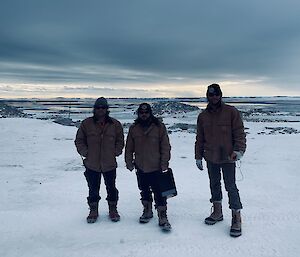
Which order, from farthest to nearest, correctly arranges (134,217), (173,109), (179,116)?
(173,109), (179,116), (134,217)

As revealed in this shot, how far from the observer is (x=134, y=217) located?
21.3 feet

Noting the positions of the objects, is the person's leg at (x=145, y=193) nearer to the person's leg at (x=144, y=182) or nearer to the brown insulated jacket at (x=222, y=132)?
the person's leg at (x=144, y=182)

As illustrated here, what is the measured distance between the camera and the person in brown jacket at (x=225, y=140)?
5645 millimetres

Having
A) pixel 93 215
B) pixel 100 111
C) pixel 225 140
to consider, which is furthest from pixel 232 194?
pixel 100 111

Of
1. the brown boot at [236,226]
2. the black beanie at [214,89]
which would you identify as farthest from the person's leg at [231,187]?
the black beanie at [214,89]

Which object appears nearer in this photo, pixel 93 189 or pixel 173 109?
pixel 93 189

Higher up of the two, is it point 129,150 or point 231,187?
point 129,150

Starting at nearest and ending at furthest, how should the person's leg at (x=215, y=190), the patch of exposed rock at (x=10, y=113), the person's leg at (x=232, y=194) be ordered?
the person's leg at (x=232, y=194) → the person's leg at (x=215, y=190) → the patch of exposed rock at (x=10, y=113)

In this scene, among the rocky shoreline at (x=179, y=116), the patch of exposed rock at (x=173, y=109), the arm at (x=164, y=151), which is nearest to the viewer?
the arm at (x=164, y=151)

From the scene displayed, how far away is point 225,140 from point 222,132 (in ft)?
0.43

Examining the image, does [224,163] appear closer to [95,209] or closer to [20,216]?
[95,209]

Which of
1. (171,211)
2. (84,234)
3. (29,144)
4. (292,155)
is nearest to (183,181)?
(171,211)

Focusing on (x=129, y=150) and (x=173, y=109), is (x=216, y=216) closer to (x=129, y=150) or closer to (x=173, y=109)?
(x=129, y=150)

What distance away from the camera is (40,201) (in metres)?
7.52
